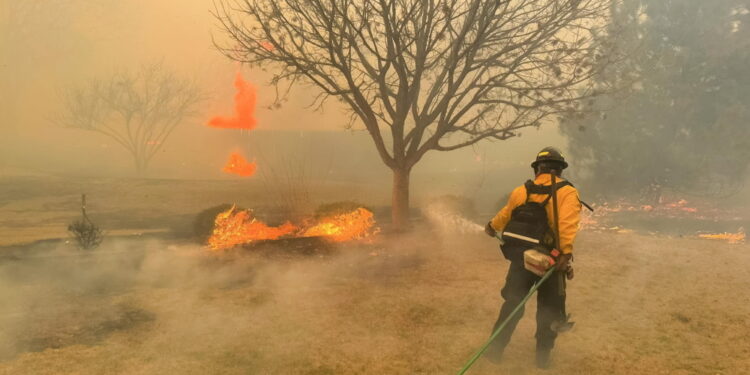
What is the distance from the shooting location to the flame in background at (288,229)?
1066 centimetres

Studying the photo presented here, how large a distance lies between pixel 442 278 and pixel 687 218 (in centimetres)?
1564

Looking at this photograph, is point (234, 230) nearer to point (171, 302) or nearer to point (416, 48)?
point (171, 302)

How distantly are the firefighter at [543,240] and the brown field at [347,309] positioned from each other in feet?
1.62

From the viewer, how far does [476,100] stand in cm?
1144

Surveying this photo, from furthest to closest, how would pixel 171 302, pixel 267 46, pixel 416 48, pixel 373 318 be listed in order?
pixel 416 48
pixel 267 46
pixel 171 302
pixel 373 318

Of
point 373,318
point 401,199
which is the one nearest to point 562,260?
point 373,318

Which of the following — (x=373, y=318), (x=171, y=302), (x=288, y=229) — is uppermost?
(x=288, y=229)

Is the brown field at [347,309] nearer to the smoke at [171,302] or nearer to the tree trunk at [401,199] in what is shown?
the smoke at [171,302]

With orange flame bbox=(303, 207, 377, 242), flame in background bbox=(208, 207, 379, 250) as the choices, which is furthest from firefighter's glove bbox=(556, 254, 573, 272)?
orange flame bbox=(303, 207, 377, 242)

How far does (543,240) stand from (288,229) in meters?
8.47

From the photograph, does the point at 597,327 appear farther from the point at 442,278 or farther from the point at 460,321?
the point at 442,278

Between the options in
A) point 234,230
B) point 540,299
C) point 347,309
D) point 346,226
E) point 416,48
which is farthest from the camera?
point 346,226

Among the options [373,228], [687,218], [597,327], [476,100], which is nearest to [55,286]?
[373,228]

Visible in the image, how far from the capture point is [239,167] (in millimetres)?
40938
